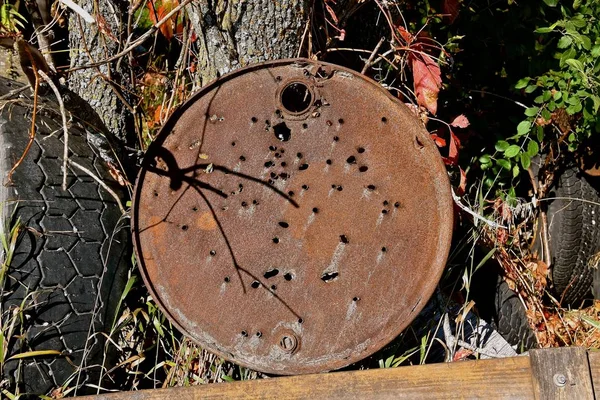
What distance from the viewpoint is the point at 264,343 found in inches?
93.4

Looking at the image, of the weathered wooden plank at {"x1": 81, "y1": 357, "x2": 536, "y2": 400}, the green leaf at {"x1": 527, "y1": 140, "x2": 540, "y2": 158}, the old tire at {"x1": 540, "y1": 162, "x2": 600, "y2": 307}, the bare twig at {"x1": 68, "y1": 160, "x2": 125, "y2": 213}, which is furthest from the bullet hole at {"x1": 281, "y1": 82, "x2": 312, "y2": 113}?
the old tire at {"x1": 540, "y1": 162, "x2": 600, "y2": 307}

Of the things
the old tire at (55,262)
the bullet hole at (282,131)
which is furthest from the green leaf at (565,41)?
the old tire at (55,262)

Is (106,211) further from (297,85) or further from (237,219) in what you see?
(297,85)

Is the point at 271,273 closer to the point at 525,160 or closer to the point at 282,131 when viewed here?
the point at 282,131

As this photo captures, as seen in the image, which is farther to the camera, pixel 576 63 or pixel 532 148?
pixel 532 148

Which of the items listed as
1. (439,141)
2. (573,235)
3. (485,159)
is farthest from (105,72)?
(573,235)

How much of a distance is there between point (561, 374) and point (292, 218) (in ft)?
3.12

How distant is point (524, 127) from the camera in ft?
10.5

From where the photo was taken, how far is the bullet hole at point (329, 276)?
94.0 inches

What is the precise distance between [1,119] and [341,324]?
1.37 meters

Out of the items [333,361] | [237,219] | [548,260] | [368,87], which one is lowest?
[548,260]

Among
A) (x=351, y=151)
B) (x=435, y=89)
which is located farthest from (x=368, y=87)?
(x=435, y=89)

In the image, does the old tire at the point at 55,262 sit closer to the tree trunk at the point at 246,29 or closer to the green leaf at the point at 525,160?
the tree trunk at the point at 246,29

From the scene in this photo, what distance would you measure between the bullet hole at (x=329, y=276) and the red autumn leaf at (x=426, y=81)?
2.97ft
